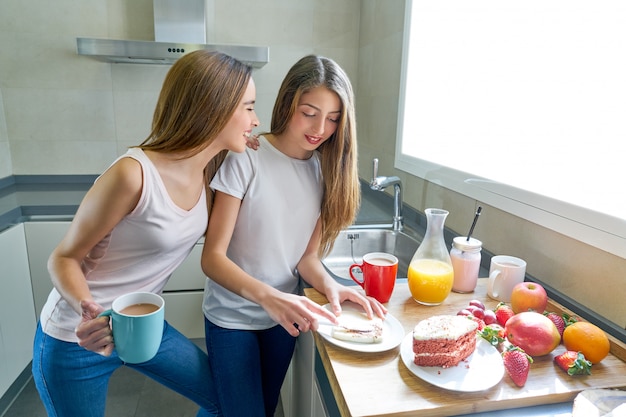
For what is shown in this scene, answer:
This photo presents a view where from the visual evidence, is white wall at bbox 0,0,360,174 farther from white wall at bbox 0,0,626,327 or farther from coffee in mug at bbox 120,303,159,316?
coffee in mug at bbox 120,303,159,316

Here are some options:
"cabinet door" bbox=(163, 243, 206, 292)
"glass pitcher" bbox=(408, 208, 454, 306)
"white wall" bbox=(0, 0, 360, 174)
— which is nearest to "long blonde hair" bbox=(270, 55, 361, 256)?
"glass pitcher" bbox=(408, 208, 454, 306)

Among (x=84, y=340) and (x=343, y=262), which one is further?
(x=343, y=262)

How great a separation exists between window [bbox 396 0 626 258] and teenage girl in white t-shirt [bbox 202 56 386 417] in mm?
482

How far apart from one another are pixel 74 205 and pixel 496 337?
6.14ft

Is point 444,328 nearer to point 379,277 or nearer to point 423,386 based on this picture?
point 423,386

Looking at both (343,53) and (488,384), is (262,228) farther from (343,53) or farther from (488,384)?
(343,53)

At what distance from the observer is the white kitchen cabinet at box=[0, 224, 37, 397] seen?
67.9 inches

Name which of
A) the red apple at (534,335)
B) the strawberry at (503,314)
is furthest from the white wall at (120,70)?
the red apple at (534,335)

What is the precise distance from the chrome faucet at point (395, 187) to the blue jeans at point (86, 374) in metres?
0.90

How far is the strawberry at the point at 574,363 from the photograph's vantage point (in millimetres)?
732

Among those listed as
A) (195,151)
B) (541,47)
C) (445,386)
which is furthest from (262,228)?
(541,47)

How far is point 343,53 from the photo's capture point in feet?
8.55

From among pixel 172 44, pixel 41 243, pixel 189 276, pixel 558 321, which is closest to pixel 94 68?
pixel 172 44

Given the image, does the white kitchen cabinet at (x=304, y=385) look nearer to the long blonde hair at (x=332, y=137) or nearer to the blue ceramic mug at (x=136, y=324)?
the long blonde hair at (x=332, y=137)
